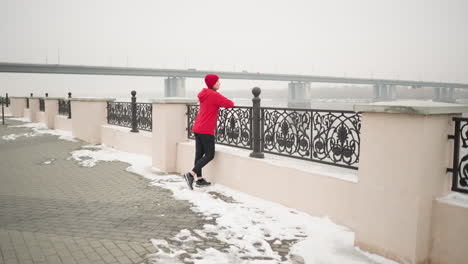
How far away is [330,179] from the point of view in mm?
4855

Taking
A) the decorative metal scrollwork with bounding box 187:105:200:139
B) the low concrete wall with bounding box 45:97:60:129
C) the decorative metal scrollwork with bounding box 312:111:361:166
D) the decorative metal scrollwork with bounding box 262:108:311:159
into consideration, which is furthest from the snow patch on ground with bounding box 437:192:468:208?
the low concrete wall with bounding box 45:97:60:129

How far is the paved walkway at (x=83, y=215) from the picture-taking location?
3.88 metres

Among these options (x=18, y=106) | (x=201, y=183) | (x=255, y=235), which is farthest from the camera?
(x=18, y=106)

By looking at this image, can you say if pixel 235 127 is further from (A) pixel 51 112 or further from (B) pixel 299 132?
(A) pixel 51 112

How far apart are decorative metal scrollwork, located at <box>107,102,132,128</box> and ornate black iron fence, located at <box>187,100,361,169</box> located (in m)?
4.37

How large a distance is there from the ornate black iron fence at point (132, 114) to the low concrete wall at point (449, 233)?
26.1 feet

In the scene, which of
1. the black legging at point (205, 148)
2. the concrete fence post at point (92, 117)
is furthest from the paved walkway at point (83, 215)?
the concrete fence post at point (92, 117)

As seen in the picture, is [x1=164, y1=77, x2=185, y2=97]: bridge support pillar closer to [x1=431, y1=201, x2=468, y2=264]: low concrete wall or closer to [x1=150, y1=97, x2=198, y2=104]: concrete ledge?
[x1=150, y1=97, x2=198, y2=104]: concrete ledge

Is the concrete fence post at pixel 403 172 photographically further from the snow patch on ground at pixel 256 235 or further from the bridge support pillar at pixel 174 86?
the bridge support pillar at pixel 174 86

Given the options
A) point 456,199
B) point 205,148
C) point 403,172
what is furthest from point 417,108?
point 205,148

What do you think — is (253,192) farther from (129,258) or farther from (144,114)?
(144,114)

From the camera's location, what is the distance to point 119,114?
12117 mm

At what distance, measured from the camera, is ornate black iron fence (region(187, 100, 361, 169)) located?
16.6 feet

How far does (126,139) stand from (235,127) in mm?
5042
